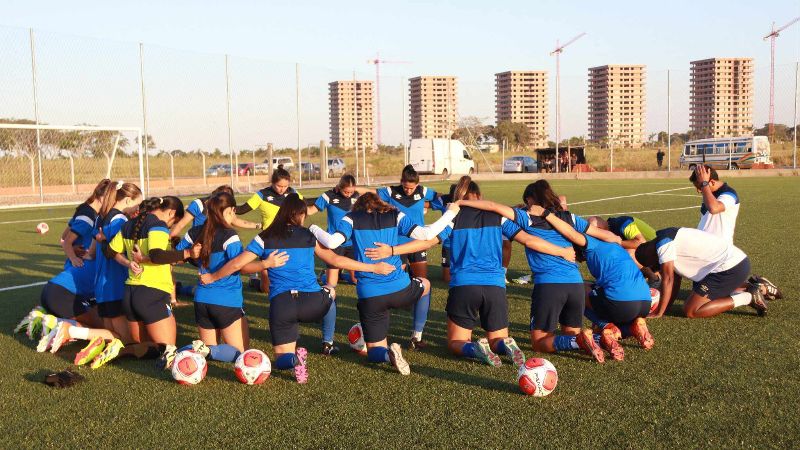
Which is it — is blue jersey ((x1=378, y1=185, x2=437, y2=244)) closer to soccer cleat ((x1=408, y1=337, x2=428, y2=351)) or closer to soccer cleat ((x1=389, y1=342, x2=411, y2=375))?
soccer cleat ((x1=408, y1=337, x2=428, y2=351))

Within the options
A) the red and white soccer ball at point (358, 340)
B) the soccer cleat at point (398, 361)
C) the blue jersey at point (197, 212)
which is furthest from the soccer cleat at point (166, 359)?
the blue jersey at point (197, 212)

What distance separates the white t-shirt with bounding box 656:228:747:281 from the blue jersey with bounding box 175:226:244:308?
4.74 metres

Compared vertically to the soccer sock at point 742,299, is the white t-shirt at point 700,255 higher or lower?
higher

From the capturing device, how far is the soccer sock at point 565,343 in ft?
21.6

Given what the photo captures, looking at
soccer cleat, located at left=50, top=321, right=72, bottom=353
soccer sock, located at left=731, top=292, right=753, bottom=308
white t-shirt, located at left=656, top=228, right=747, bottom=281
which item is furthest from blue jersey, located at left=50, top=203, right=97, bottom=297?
soccer sock, located at left=731, top=292, right=753, bottom=308

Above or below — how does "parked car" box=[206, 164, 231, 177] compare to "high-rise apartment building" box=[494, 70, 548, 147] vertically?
below

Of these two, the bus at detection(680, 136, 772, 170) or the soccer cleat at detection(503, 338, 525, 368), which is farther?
the bus at detection(680, 136, 772, 170)

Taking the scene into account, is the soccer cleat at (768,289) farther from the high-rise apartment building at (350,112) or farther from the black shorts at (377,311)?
the high-rise apartment building at (350,112)

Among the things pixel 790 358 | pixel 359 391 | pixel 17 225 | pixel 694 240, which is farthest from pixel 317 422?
pixel 17 225

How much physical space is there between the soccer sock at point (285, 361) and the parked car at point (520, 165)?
50.4 m

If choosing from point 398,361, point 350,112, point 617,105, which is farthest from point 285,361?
point 617,105

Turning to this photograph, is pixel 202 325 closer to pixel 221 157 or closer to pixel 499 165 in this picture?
pixel 221 157

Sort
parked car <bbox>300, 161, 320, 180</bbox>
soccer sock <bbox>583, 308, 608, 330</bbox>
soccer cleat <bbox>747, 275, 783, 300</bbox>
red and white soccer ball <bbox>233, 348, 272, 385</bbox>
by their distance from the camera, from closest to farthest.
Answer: red and white soccer ball <bbox>233, 348, 272, 385</bbox> → soccer sock <bbox>583, 308, 608, 330</bbox> → soccer cleat <bbox>747, 275, 783, 300</bbox> → parked car <bbox>300, 161, 320, 180</bbox>

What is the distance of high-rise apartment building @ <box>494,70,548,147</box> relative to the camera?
154 metres
